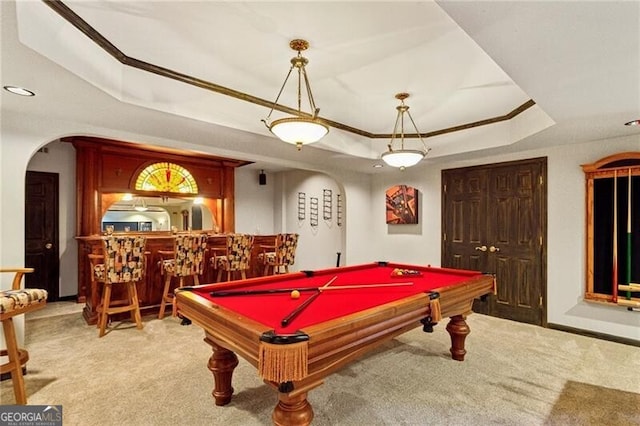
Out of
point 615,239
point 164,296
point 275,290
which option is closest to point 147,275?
point 164,296

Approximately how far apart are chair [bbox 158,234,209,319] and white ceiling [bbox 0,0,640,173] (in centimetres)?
125

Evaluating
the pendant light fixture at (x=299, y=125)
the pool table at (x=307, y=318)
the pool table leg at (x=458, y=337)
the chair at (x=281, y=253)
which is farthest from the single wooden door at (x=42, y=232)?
the pool table leg at (x=458, y=337)

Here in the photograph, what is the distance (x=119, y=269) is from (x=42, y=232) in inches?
98.7

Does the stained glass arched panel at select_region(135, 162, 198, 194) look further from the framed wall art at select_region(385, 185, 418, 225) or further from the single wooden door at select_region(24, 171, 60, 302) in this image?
the framed wall art at select_region(385, 185, 418, 225)

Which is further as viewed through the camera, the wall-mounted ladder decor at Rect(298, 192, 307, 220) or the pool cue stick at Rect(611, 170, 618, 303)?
the wall-mounted ladder decor at Rect(298, 192, 307, 220)

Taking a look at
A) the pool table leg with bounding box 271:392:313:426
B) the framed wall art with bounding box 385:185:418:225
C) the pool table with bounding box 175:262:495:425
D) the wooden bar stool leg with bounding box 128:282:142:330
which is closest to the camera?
the pool table with bounding box 175:262:495:425

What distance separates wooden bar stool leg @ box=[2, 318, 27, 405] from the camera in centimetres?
216

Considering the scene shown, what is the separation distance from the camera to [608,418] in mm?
2131

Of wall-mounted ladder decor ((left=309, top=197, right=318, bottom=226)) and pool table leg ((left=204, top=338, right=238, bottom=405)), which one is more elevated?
wall-mounted ladder decor ((left=309, top=197, right=318, bottom=226))

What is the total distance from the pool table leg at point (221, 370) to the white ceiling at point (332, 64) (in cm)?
210

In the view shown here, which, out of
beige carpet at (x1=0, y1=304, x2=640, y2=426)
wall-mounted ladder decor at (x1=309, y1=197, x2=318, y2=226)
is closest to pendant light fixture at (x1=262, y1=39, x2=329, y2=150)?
beige carpet at (x1=0, y1=304, x2=640, y2=426)

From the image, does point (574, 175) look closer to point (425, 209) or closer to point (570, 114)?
point (570, 114)

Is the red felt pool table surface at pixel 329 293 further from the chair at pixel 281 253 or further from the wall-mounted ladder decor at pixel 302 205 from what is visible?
the wall-mounted ladder decor at pixel 302 205

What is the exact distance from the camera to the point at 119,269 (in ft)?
12.0
